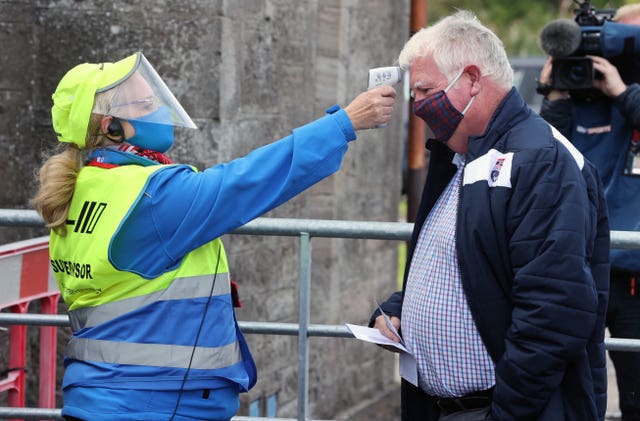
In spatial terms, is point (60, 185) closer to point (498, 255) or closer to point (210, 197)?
point (210, 197)

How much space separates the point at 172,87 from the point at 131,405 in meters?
2.40

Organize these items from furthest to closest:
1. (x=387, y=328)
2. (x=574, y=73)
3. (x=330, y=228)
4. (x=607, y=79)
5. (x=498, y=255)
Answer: (x=574, y=73), (x=607, y=79), (x=330, y=228), (x=387, y=328), (x=498, y=255)

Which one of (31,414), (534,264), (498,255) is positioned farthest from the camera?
(31,414)

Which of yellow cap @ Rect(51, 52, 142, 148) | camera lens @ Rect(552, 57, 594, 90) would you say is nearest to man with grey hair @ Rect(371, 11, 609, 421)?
yellow cap @ Rect(51, 52, 142, 148)

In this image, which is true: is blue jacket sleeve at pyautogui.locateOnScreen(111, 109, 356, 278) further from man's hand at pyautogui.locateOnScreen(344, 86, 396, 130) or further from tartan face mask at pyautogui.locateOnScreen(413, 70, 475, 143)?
tartan face mask at pyautogui.locateOnScreen(413, 70, 475, 143)

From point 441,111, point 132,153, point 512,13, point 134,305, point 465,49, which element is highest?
point 512,13

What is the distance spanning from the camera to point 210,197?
2.90 meters

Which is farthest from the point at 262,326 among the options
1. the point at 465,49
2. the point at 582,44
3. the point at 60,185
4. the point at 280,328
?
the point at 582,44

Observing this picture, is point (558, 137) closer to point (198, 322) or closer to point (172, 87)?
point (198, 322)

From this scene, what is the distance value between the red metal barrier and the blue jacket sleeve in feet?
6.29

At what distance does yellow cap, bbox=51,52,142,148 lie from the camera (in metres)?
3.01

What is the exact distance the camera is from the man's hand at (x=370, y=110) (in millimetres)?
3006

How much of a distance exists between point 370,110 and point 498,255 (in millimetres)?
516

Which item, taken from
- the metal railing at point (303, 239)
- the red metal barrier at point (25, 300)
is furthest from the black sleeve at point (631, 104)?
the red metal barrier at point (25, 300)
